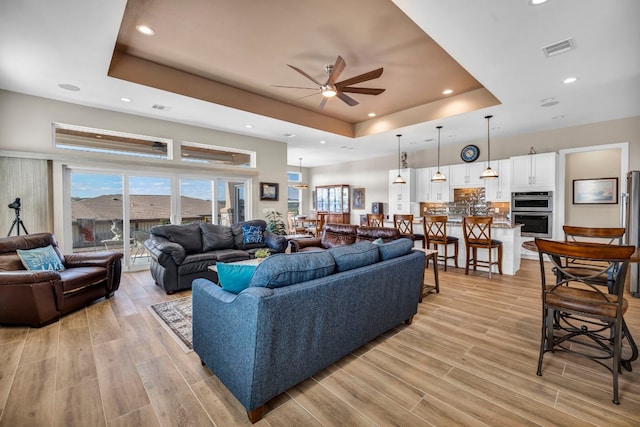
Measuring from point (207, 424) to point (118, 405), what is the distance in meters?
0.64

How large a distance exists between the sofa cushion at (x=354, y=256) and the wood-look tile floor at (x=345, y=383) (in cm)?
79

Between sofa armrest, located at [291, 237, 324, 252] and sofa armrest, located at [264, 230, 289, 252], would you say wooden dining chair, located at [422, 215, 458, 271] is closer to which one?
sofa armrest, located at [291, 237, 324, 252]

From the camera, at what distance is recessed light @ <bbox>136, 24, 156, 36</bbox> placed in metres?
3.01

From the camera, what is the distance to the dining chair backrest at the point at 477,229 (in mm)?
4637

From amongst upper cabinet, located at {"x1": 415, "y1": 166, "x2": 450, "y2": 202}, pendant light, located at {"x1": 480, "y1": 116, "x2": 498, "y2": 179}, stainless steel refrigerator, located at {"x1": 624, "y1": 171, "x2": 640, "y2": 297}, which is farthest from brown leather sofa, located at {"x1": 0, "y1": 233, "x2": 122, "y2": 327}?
upper cabinet, located at {"x1": 415, "y1": 166, "x2": 450, "y2": 202}

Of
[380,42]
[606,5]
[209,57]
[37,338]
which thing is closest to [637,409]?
[606,5]

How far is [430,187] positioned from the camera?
7.80 metres

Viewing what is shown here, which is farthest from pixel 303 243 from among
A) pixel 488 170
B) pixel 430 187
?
pixel 430 187

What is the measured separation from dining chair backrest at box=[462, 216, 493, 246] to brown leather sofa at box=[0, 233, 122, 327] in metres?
5.51

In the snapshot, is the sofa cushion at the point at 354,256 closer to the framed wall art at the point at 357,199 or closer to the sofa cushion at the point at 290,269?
the sofa cushion at the point at 290,269

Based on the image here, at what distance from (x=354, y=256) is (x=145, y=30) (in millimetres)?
3350

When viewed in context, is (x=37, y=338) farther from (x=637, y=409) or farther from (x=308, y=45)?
(x=637, y=409)

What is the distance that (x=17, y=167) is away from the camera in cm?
404

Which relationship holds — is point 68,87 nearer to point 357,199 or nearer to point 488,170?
point 488,170
